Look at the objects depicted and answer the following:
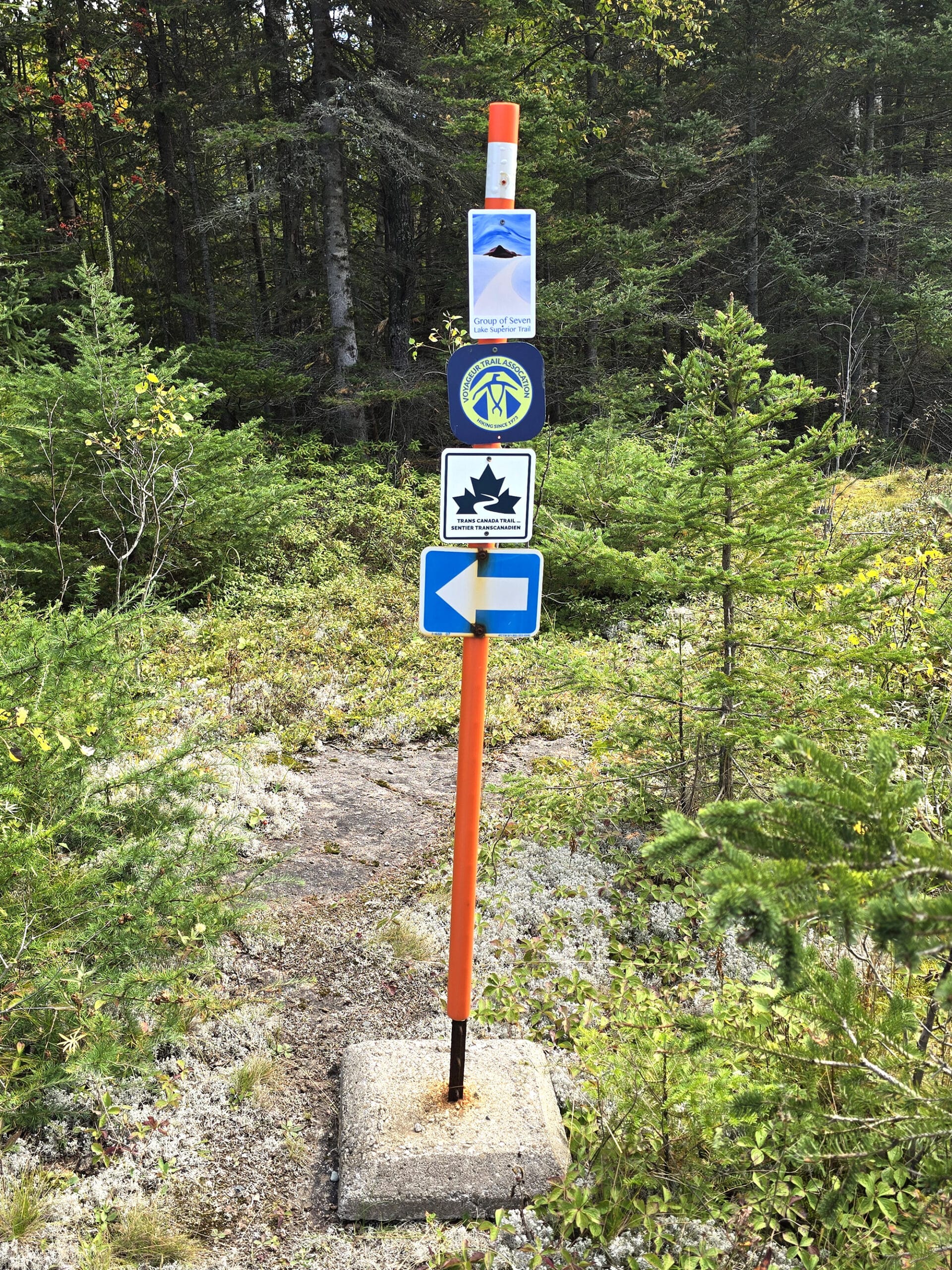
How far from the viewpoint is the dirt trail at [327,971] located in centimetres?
259

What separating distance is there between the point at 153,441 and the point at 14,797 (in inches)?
182

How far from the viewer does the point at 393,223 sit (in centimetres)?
1502

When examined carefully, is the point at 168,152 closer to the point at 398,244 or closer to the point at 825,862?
the point at 398,244

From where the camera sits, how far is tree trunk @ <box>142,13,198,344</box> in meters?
15.5

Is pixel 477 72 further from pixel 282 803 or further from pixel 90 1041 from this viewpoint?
pixel 90 1041

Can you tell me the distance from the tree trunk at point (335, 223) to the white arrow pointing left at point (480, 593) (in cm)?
1115

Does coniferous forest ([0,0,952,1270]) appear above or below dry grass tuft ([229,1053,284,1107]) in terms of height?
above

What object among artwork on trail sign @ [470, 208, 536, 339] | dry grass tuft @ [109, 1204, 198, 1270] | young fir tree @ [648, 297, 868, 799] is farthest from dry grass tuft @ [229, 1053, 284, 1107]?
artwork on trail sign @ [470, 208, 536, 339]

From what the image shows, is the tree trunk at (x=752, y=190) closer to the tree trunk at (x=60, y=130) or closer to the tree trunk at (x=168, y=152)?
the tree trunk at (x=168, y=152)

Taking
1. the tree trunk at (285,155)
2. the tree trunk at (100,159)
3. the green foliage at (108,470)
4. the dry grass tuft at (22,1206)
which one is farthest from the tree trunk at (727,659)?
the tree trunk at (100,159)

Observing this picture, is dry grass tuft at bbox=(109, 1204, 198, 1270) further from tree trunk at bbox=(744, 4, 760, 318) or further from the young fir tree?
tree trunk at bbox=(744, 4, 760, 318)

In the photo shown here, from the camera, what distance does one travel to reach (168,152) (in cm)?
1612

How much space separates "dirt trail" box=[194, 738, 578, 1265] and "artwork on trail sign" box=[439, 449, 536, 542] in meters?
1.80

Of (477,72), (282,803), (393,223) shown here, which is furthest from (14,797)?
→ (393,223)
